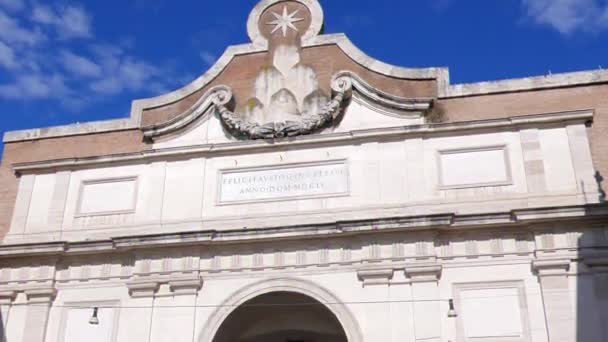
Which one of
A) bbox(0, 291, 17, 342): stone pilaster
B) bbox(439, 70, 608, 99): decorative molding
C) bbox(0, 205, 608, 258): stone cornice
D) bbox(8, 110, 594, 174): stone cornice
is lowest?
bbox(0, 291, 17, 342): stone pilaster

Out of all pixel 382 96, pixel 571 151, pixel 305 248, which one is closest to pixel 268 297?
pixel 305 248

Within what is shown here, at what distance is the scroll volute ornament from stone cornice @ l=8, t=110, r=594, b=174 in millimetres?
251

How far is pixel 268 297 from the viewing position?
48.4 feet

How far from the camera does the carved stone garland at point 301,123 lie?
15.6 meters

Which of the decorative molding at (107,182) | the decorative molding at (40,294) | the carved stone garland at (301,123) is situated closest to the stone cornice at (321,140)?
the carved stone garland at (301,123)

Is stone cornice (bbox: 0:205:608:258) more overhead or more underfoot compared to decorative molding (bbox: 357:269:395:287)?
more overhead

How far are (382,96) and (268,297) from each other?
188 inches

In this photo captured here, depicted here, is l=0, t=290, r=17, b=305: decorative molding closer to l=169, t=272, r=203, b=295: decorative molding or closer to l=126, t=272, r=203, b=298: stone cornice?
l=126, t=272, r=203, b=298: stone cornice

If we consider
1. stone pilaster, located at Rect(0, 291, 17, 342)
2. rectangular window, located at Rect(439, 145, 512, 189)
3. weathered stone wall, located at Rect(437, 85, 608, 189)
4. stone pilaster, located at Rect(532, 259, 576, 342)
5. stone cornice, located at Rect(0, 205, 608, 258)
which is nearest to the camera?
stone pilaster, located at Rect(532, 259, 576, 342)

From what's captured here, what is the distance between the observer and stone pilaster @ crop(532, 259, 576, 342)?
12758 millimetres

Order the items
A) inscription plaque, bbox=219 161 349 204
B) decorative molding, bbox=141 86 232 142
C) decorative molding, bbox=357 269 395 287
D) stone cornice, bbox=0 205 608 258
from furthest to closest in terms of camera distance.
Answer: decorative molding, bbox=141 86 232 142 → inscription plaque, bbox=219 161 349 204 → decorative molding, bbox=357 269 395 287 → stone cornice, bbox=0 205 608 258

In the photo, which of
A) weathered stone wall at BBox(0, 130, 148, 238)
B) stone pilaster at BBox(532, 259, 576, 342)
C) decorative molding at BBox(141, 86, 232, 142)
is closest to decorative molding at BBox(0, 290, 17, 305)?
weathered stone wall at BBox(0, 130, 148, 238)

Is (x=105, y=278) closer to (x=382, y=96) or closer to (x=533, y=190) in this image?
(x=382, y=96)

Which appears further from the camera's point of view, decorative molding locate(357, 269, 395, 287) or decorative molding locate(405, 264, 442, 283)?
A: decorative molding locate(357, 269, 395, 287)
